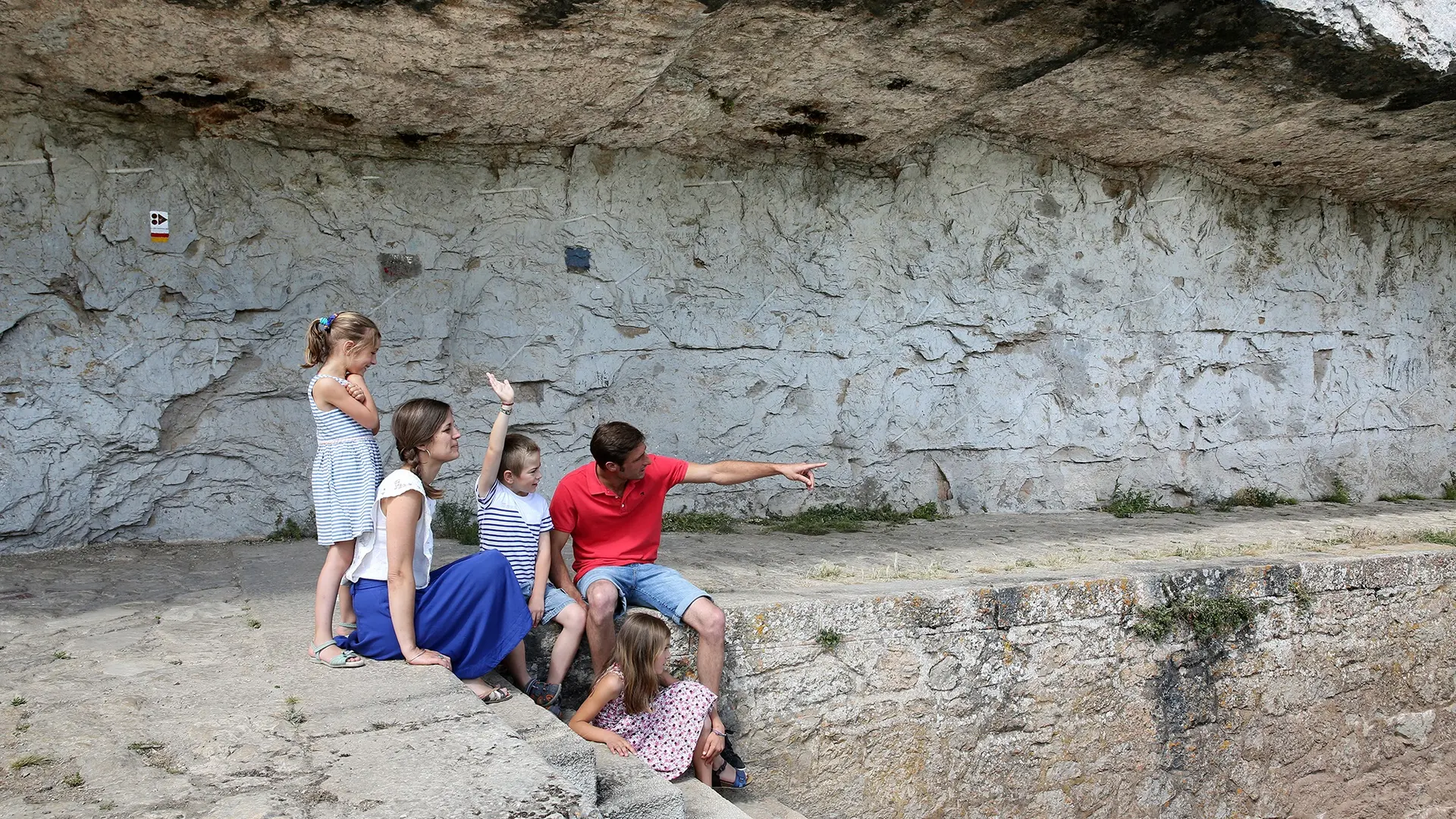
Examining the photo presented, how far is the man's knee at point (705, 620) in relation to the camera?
365 cm

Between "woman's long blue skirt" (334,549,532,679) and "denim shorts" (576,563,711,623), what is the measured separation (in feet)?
1.69

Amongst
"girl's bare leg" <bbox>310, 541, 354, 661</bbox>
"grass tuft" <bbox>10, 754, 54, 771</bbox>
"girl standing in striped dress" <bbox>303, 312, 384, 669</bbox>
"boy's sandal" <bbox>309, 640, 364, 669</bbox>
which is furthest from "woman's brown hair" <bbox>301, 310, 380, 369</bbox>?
"grass tuft" <bbox>10, 754, 54, 771</bbox>

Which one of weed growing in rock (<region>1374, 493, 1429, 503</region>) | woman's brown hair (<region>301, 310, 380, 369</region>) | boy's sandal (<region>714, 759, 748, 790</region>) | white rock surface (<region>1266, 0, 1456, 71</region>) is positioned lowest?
boy's sandal (<region>714, 759, 748, 790</region>)

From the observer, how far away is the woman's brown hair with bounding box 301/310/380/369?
10.6 ft

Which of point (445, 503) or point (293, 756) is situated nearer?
point (293, 756)

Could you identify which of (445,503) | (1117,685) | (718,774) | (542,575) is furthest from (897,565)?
(445,503)

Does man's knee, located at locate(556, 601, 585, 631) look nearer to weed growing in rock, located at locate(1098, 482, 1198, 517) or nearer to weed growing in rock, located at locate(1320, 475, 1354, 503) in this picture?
weed growing in rock, located at locate(1098, 482, 1198, 517)

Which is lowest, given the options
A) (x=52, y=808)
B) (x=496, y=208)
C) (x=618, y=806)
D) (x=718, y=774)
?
(x=718, y=774)

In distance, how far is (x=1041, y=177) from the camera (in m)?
7.02

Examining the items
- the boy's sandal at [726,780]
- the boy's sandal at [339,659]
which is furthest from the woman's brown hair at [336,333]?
the boy's sandal at [726,780]

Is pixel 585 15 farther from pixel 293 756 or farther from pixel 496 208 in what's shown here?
pixel 293 756

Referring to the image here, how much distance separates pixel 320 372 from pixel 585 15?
6.25 feet

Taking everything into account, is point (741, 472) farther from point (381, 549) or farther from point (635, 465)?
point (381, 549)

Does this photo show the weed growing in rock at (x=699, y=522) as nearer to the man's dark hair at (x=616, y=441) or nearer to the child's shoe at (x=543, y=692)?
the man's dark hair at (x=616, y=441)
